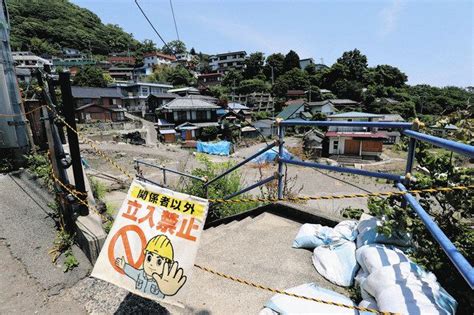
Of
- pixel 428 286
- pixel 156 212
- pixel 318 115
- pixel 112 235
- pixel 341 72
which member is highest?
pixel 341 72

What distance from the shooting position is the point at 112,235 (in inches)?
79.4

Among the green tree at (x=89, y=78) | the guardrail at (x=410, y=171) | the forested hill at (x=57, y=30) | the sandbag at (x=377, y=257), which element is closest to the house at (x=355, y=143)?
the guardrail at (x=410, y=171)

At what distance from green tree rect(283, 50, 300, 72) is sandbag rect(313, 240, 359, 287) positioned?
216 ft

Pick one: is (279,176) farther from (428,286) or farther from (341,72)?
(341,72)

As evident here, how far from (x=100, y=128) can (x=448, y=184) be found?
3401cm

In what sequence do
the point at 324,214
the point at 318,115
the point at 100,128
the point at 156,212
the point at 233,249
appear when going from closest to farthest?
the point at 156,212 < the point at 233,249 < the point at 324,214 < the point at 100,128 < the point at 318,115

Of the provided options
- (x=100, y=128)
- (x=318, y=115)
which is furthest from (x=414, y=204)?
(x=318, y=115)

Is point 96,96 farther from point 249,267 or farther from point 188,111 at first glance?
point 249,267

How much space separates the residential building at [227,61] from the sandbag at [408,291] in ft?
251

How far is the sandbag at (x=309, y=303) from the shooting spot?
5.90 feet

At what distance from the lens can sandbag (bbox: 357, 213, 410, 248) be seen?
7.30 feet

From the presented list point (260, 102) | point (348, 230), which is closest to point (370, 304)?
point (348, 230)

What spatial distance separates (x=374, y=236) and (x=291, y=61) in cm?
6663

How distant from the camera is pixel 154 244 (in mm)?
1878
